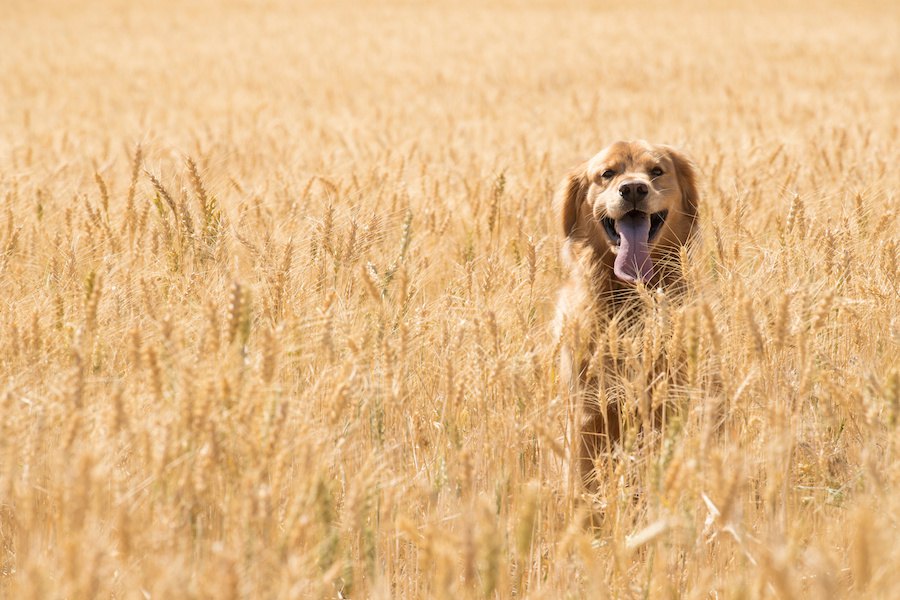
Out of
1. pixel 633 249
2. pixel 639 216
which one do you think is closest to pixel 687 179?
pixel 639 216

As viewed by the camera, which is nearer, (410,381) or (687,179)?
(410,381)

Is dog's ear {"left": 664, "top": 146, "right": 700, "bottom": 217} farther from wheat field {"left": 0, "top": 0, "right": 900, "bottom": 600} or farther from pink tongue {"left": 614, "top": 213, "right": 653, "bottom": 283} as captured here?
pink tongue {"left": 614, "top": 213, "right": 653, "bottom": 283}

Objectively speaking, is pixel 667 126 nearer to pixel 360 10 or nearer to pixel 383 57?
pixel 383 57

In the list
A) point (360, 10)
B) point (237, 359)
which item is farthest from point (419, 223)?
point (360, 10)

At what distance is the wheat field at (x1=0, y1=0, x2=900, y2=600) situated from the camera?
158cm

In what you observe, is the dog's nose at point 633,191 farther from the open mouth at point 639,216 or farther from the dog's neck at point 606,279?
the dog's neck at point 606,279

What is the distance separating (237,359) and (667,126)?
6426 mm

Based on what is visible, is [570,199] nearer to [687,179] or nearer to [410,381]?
[687,179]

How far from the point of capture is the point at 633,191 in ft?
11.1

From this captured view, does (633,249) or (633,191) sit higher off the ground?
(633,191)

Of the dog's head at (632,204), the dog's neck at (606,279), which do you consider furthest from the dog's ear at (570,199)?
the dog's neck at (606,279)

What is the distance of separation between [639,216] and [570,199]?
0.43 meters

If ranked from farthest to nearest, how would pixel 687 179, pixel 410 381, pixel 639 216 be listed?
pixel 687 179 → pixel 639 216 → pixel 410 381

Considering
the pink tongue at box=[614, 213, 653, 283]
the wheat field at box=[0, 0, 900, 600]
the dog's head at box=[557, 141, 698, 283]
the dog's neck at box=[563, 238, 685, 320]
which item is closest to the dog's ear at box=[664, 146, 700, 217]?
the dog's head at box=[557, 141, 698, 283]
